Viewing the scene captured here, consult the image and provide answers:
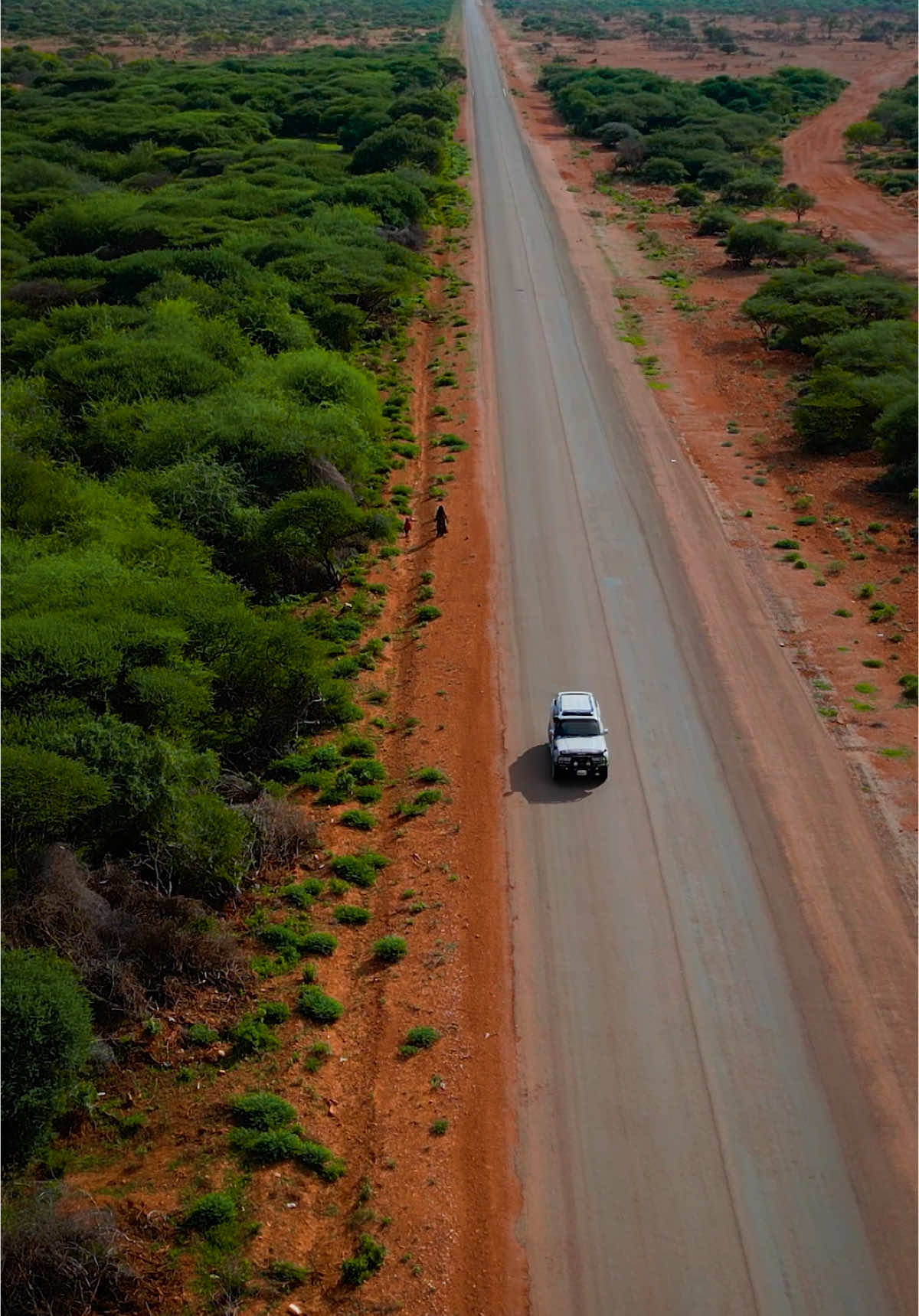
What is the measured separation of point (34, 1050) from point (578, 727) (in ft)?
46.5

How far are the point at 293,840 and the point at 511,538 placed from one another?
690 inches

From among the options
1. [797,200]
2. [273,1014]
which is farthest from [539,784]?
[797,200]

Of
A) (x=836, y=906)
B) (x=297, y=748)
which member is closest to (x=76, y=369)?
(x=297, y=748)

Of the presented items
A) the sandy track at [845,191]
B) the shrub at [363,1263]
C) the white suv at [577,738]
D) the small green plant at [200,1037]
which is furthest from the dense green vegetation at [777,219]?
the shrub at [363,1263]

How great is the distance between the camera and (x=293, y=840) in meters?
24.8

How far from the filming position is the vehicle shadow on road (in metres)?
26.6

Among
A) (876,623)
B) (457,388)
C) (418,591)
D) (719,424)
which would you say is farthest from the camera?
(457,388)

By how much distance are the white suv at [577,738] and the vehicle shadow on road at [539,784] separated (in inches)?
10.9

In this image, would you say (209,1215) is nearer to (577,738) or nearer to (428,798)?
(428,798)

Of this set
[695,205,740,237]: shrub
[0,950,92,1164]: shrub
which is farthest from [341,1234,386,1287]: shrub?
[695,205,740,237]: shrub

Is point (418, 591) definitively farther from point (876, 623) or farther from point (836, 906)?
point (836, 906)

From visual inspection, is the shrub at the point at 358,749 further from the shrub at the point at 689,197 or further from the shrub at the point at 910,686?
the shrub at the point at 689,197

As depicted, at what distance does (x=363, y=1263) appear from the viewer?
1662cm

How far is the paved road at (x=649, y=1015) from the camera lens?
16875 millimetres
